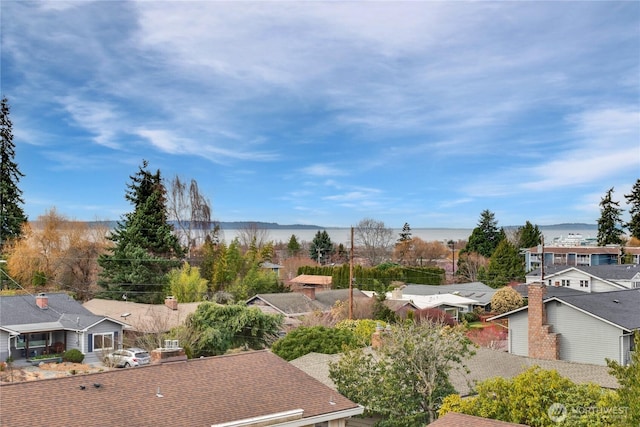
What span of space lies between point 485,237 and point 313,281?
32367 millimetres

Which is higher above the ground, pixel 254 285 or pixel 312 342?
pixel 254 285

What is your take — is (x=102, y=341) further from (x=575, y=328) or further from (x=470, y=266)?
(x=470, y=266)

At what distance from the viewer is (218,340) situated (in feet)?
130

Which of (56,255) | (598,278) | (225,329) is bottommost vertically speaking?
(225,329)

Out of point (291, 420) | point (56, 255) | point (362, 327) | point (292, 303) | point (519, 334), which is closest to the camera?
point (291, 420)

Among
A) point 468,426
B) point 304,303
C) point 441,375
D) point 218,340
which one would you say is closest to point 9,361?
point 218,340

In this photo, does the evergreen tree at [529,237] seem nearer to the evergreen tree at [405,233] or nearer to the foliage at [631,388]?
the evergreen tree at [405,233]

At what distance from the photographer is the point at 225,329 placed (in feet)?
132

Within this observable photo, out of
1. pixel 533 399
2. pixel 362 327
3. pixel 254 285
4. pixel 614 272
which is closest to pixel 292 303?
pixel 254 285

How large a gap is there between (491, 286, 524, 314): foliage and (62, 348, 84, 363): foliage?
38.1 meters

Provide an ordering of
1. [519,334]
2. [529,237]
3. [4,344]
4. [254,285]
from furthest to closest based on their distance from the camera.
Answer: [529,237], [254,285], [4,344], [519,334]

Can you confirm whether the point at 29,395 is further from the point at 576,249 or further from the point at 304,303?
the point at 576,249

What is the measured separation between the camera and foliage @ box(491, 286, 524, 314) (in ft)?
195

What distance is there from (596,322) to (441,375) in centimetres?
1209
